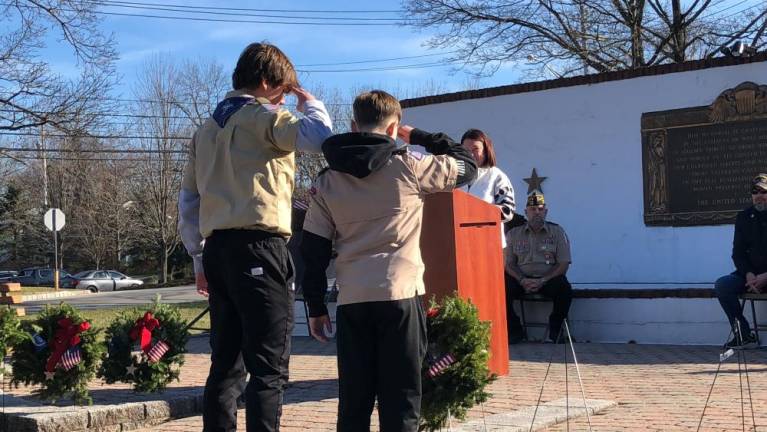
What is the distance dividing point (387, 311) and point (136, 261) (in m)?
60.6

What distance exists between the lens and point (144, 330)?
235 inches

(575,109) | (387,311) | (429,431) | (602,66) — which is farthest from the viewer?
(602,66)

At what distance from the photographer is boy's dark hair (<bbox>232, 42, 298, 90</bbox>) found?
4043 mm

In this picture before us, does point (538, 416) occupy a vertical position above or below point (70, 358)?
below

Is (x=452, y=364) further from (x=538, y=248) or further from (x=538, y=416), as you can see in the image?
(x=538, y=248)

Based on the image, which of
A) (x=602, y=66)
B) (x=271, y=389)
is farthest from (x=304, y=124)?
(x=602, y=66)

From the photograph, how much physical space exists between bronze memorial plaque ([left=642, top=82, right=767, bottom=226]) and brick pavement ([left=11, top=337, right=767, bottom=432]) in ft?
5.81

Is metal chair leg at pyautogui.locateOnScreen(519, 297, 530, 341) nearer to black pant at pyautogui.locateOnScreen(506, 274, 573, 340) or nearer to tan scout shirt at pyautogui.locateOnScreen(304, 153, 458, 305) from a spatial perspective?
black pant at pyautogui.locateOnScreen(506, 274, 573, 340)

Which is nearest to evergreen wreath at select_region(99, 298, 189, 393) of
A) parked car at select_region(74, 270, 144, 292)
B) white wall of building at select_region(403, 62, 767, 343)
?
white wall of building at select_region(403, 62, 767, 343)

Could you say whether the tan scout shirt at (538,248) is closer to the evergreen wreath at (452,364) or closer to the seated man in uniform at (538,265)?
the seated man in uniform at (538,265)

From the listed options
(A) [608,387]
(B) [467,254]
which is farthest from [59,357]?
(A) [608,387]

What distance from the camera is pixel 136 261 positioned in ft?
204

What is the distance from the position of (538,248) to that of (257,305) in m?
6.72

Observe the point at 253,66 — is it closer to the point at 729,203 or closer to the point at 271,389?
the point at 271,389
